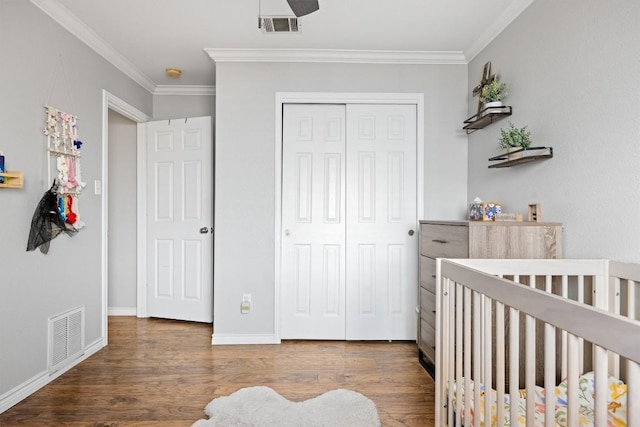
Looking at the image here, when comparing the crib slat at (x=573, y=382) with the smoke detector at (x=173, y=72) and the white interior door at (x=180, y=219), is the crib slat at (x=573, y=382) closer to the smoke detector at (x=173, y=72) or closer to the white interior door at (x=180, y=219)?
the white interior door at (x=180, y=219)

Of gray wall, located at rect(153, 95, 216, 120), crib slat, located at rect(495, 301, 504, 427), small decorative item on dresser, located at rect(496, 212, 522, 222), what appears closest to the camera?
crib slat, located at rect(495, 301, 504, 427)

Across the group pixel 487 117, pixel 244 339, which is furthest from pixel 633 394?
pixel 244 339

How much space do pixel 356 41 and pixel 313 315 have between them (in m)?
2.23

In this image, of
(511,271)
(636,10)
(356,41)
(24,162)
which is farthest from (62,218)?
(636,10)

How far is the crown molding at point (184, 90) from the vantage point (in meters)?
3.52

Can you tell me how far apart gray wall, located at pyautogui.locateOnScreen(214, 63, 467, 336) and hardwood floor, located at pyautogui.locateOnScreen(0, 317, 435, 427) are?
36cm

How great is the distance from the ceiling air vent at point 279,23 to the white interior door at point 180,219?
1441 mm

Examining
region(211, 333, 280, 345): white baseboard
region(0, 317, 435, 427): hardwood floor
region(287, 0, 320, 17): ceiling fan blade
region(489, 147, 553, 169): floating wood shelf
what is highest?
region(287, 0, 320, 17): ceiling fan blade

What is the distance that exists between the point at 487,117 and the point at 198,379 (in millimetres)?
2587

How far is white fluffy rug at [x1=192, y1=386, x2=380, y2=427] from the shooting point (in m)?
1.66

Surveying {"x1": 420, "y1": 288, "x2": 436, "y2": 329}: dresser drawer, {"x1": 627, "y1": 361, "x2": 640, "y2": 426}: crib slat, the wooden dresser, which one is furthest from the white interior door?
{"x1": 627, "y1": 361, "x2": 640, "y2": 426}: crib slat

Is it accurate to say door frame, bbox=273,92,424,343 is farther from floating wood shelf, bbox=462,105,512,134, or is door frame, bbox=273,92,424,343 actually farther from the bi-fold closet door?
floating wood shelf, bbox=462,105,512,134

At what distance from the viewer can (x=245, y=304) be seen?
108 inches

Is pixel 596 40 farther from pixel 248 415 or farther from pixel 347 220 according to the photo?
pixel 248 415
